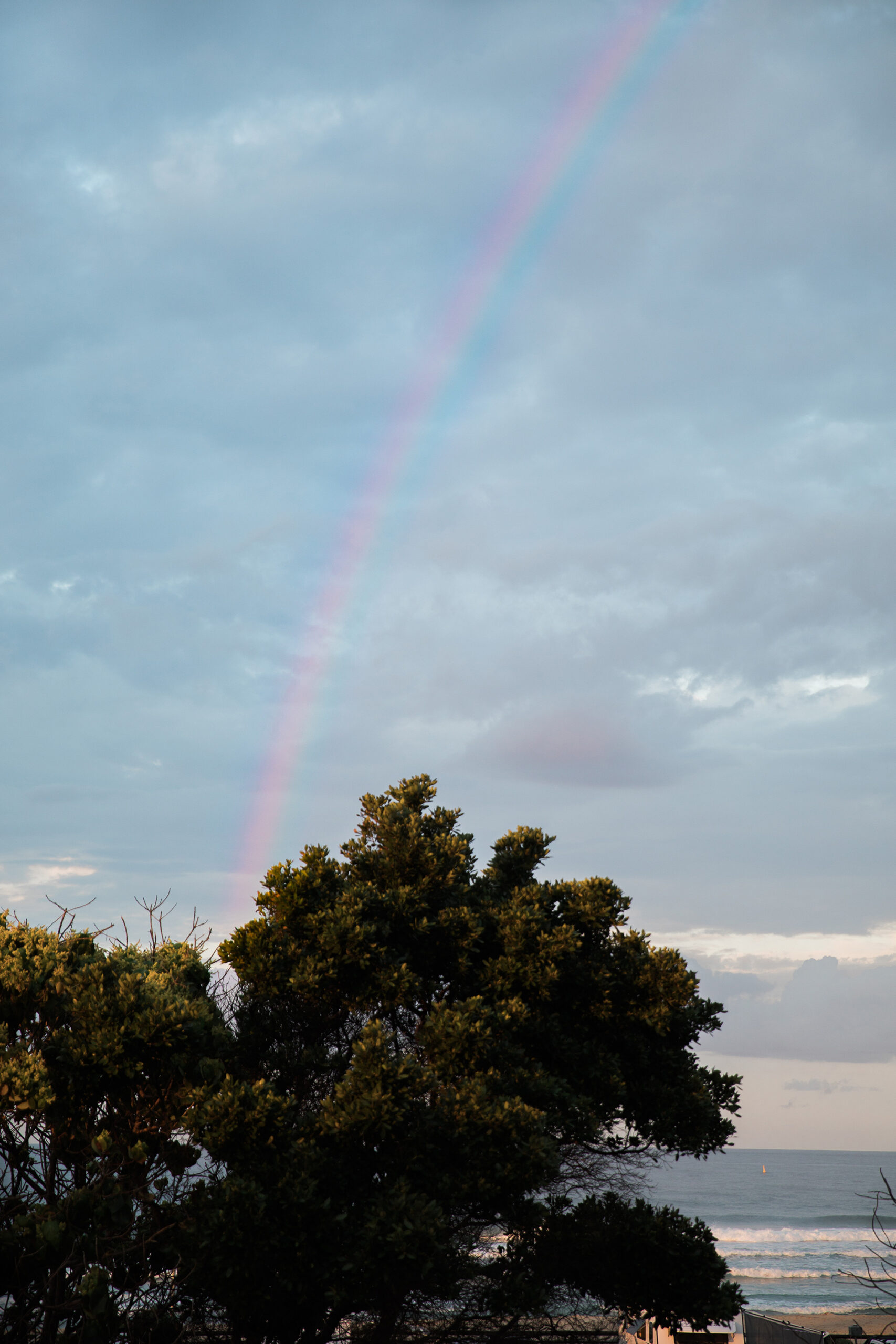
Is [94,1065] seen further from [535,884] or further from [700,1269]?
[700,1269]

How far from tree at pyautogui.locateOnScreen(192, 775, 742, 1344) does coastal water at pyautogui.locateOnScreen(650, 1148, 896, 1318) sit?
4.97 ft

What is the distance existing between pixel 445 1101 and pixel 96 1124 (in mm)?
4495

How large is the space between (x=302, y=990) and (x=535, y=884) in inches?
160

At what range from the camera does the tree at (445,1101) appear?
11641mm

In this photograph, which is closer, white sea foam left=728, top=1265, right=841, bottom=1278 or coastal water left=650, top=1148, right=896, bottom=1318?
coastal water left=650, top=1148, right=896, bottom=1318

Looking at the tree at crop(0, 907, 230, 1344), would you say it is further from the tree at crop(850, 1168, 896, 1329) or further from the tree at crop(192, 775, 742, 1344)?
the tree at crop(850, 1168, 896, 1329)

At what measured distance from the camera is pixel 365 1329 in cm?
1348

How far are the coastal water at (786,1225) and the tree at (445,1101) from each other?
1.51 meters

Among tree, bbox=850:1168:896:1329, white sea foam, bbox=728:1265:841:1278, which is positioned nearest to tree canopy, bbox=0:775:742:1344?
tree, bbox=850:1168:896:1329

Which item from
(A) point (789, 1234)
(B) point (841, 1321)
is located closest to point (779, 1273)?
(A) point (789, 1234)

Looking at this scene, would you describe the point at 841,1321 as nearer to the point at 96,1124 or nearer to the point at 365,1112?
the point at 365,1112

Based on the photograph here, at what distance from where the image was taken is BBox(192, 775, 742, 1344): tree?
11.6 m

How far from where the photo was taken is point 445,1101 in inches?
473

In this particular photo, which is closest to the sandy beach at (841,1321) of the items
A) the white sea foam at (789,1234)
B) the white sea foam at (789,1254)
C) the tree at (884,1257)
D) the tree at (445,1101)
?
the tree at (884,1257)
